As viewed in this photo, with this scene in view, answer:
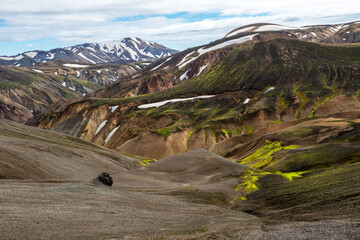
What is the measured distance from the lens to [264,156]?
69.0 m

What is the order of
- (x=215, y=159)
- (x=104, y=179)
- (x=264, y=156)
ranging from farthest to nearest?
(x=264, y=156), (x=215, y=159), (x=104, y=179)

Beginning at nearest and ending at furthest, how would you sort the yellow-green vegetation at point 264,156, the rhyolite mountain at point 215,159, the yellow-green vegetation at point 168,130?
the rhyolite mountain at point 215,159, the yellow-green vegetation at point 264,156, the yellow-green vegetation at point 168,130

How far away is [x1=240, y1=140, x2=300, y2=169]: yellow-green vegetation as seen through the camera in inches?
2475

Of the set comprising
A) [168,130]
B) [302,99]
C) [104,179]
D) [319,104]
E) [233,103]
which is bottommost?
[168,130]

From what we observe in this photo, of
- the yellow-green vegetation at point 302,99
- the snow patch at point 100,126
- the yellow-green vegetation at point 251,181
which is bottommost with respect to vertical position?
the snow patch at point 100,126

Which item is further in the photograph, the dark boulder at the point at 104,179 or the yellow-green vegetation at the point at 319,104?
the yellow-green vegetation at the point at 319,104

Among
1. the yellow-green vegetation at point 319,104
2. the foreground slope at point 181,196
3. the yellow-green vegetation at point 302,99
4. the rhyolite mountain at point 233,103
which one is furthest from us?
the yellow-green vegetation at point 302,99

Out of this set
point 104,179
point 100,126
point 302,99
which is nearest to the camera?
point 104,179

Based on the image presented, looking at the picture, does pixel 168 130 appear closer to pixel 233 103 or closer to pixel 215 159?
pixel 233 103

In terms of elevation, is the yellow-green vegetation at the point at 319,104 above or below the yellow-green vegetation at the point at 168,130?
above

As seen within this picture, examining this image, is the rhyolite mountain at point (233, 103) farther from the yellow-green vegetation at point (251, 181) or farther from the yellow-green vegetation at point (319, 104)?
the yellow-green vegetation at point (251, 181)

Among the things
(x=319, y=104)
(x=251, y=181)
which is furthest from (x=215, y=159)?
(x=319, y=104)

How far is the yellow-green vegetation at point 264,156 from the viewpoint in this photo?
62.9 m

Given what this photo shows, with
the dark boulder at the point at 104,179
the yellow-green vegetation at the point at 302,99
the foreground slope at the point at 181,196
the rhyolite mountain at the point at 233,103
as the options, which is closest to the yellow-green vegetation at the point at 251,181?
the foreground slope at the point at 181,196
